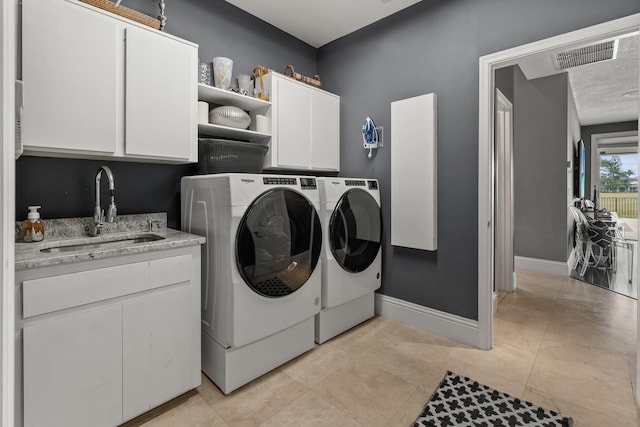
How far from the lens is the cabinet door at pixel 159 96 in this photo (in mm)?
1718

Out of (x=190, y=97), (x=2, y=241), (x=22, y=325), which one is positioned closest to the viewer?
(x=2, y=241)

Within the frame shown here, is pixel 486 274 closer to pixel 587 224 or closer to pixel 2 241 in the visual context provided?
pixel 2 241

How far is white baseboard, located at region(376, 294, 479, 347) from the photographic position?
2.31 m

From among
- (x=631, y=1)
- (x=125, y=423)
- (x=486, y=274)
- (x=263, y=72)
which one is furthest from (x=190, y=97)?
(x=631, y=1)

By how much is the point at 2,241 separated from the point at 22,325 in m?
0.83

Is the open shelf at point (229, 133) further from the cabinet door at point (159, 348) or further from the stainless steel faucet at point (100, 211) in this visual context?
the cabinet door at point (159, 348)

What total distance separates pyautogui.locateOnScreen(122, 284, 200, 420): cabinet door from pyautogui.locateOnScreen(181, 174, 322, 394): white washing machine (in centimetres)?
17

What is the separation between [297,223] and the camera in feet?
6.59

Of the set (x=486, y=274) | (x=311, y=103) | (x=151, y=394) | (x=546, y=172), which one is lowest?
(x=151, y=394)

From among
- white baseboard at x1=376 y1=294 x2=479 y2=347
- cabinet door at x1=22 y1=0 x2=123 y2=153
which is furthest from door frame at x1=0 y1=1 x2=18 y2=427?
white baseboard at x1=376 y1=294 x2=479 y2=347

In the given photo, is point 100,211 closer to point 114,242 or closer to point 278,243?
point 114,242

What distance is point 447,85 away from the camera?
2398 millimetres

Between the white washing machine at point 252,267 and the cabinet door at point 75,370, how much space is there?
513 mm

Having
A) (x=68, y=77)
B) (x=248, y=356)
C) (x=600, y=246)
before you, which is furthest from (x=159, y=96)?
(x=600, y=246)
